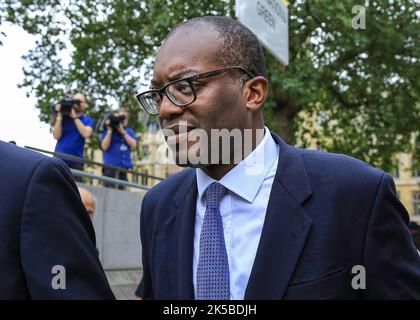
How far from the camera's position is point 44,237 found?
6.68ft

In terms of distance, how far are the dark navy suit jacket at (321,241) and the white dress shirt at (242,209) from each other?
43mm

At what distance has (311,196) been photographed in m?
2.48

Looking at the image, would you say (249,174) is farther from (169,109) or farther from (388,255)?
(388,255)

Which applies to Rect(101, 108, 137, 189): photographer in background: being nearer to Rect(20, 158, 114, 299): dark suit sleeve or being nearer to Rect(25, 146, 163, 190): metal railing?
Rect(25, 146, 163, 190): metal railing

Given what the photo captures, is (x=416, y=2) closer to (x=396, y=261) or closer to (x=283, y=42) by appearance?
(x=283, y=42)

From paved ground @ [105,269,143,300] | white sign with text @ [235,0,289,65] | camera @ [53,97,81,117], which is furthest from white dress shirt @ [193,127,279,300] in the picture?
paved ground @ [105,269,143,300]

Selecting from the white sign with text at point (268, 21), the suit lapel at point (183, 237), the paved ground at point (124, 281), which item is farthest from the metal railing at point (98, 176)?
the suit lapel at point (183, 237)

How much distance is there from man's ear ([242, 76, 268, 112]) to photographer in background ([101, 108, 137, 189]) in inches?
337

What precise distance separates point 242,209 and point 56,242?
0.68 meters

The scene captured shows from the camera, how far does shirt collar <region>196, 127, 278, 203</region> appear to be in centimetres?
250

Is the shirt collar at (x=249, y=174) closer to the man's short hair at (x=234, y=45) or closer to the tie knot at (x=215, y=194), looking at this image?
the tie knot at (x=215, y=194)

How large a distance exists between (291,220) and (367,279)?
0.29 m
